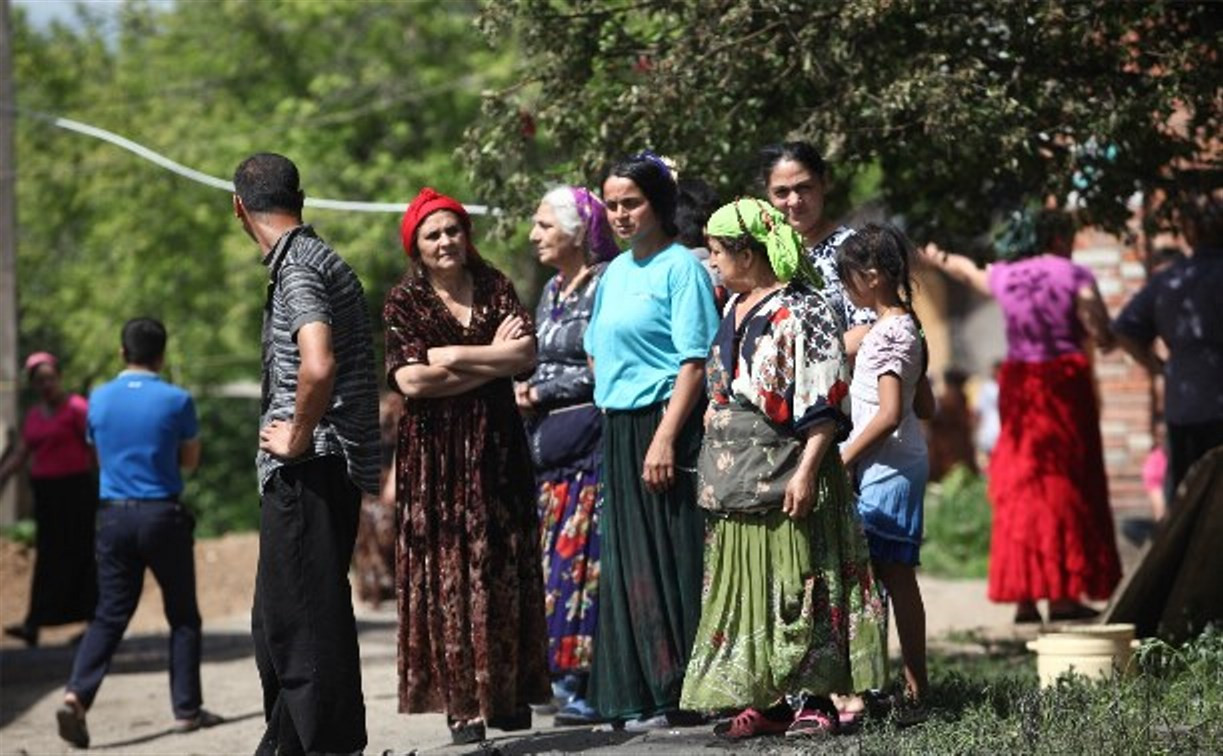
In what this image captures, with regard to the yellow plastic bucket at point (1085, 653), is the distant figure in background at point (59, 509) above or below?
above

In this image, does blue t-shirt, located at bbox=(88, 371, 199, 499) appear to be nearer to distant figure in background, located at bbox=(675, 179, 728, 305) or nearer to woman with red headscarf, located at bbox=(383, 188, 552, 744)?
woman with red headscarf, located at bbox=(383, 188, 552, 744)

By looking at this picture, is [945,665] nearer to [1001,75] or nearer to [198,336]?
[1001,75]

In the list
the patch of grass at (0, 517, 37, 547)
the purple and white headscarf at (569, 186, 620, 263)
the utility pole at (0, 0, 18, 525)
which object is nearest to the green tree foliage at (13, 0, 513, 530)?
the patch of grass at (0, 517, 37, 547)

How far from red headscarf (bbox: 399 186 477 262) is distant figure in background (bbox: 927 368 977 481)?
18555 mm

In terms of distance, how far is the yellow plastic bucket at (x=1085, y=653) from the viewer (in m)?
9.22

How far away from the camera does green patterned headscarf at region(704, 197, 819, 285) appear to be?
25.7 feet

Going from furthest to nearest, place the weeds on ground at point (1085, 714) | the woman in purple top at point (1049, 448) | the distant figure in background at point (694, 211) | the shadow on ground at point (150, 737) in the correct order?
1. the woman in purple top at point (1049, 448)
2. the shadow on ground at point (150, 737)
3. the distant figure in background at point (694, 211)
4. the weeds on ground at point (1085, 714)

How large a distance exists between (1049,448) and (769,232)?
5.19 meters

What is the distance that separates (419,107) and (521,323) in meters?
24.4

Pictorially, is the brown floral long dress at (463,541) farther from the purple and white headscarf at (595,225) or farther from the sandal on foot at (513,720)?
the purple and white headscarf at (595,225)

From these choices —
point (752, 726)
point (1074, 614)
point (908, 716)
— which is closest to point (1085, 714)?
point (908, 716)

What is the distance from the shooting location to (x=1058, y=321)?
40.9 feet

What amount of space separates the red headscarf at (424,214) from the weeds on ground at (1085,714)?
89.9 inches

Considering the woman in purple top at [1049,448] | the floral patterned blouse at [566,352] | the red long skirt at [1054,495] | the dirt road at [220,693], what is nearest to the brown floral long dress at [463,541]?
the dirt road at [220,693]
